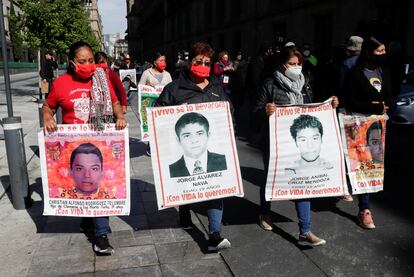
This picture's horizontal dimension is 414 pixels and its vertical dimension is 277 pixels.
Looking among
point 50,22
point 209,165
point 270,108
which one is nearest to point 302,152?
point 270,108

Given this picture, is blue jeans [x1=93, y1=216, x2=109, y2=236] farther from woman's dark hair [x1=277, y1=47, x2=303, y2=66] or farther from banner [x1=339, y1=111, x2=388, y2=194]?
banner [x1=339, y1=111, x2=388, y2=194]

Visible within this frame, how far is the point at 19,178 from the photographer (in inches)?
187

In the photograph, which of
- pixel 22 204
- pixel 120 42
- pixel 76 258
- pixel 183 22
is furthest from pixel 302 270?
pixel 120 42

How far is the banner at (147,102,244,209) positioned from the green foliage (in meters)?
14.3

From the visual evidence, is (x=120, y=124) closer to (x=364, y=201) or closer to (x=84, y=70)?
(x=84, y=70)

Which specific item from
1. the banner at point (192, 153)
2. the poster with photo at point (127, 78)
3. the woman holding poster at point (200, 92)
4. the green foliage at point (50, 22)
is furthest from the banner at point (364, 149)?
the green foliage at point (50, 22)

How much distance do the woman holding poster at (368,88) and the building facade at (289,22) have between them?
0.44 meters

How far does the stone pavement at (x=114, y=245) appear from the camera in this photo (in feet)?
11.2

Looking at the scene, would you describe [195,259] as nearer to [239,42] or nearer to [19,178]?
[19,178]

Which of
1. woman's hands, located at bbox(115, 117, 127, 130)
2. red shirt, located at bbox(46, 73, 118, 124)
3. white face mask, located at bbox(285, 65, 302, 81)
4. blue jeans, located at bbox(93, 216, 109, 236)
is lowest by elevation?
blue jeans, located at bbox(93, 216, 109, 236)

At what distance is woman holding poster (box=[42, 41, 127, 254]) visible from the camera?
3.57 m

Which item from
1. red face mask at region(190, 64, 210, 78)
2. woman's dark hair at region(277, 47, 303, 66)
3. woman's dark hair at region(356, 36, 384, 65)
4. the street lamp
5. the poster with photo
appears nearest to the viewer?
red face mask at region(190, 64, 210, 78)

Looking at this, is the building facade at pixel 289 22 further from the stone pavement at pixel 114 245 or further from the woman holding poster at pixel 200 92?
the stone pavement at pixel 114 245

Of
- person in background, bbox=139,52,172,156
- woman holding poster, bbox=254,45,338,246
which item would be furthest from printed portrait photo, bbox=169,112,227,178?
person in background, bbox=139,52,172,156
